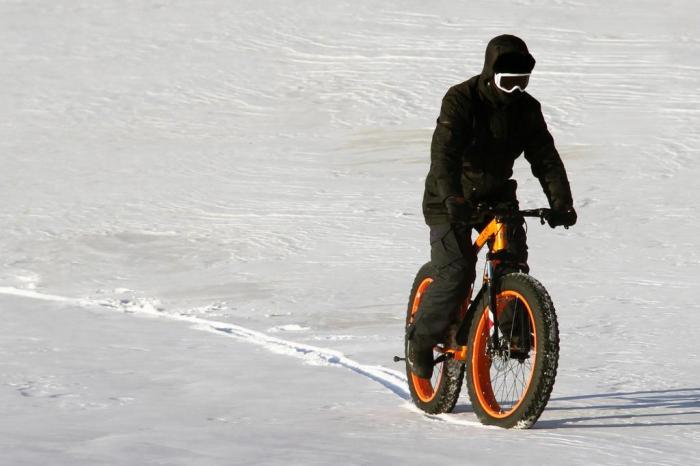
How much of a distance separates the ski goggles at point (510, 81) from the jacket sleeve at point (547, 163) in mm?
240

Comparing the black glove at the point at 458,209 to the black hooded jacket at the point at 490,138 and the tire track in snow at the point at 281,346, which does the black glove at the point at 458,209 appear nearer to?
the black hooded jacket at the point at 490,138

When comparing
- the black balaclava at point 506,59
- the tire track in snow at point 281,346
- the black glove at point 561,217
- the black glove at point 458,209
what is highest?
the black balaclava at point 506,59

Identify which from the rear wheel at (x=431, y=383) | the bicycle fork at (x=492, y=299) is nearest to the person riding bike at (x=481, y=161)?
the bicycle fork at (x=492, y=299)

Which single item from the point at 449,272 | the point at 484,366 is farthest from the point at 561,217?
the point at 484,366

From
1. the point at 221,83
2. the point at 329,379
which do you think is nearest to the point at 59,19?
the point at 221,83

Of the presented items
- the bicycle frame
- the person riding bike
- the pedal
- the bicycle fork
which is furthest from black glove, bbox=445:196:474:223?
the pedal

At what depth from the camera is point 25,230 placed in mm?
11797

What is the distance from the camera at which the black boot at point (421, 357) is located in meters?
5.96

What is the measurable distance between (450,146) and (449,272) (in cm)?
56

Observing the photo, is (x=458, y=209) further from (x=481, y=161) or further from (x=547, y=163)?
(x=547, y=163)

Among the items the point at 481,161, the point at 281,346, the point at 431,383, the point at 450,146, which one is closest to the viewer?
the point at 450,146

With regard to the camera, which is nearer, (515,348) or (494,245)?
(515,348)

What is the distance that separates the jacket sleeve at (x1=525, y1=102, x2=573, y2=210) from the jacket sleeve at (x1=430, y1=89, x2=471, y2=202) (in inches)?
11.8

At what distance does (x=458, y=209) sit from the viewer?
211 inches
